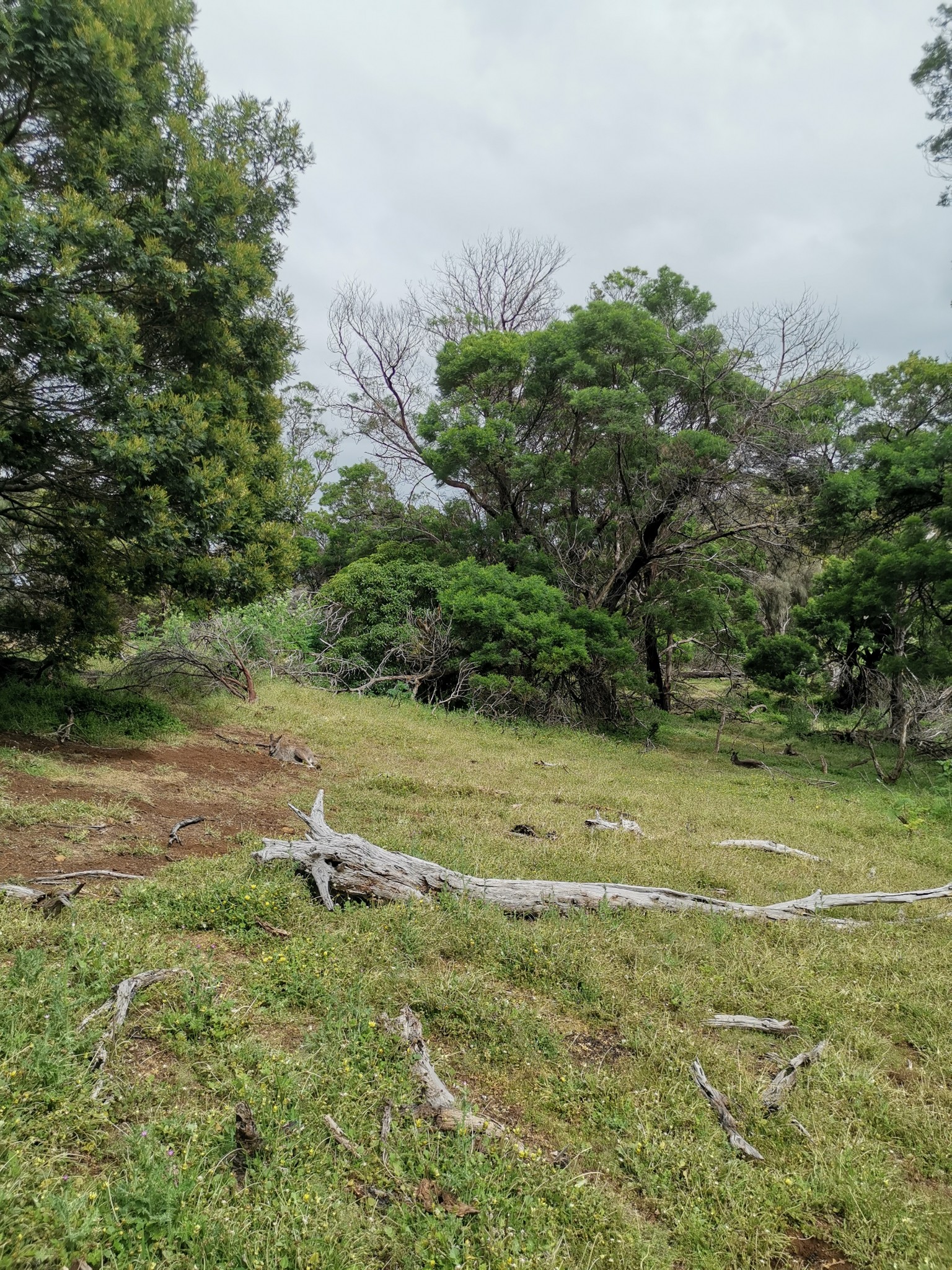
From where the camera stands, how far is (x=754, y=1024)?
3447 millimetres

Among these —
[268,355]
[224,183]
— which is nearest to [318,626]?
[268,355]

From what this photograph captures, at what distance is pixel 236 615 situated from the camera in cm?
1448

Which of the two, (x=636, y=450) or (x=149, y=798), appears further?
(x=636, y=450)

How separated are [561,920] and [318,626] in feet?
43.8

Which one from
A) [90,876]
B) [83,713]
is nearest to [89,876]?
[90,876]

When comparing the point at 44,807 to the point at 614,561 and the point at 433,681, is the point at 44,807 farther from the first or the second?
the point at 614,561

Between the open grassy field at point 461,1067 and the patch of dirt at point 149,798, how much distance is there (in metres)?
0.06

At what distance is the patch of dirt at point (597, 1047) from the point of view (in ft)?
10.2

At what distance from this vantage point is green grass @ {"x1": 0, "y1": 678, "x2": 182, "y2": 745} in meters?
7.80

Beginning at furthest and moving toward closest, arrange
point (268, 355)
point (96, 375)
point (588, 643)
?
1. point (588, 643)
2. point (268, 355)
3. point (96, 375)

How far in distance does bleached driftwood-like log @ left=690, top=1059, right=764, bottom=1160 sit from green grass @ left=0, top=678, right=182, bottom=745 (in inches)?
291

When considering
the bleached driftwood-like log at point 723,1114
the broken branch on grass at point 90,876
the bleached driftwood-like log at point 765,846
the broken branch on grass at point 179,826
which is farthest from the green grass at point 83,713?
the bleached driftwood-like log at point 723,1114

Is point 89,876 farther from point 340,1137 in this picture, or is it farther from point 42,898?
point 340,1137

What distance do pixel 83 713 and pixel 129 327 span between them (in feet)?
15.6
